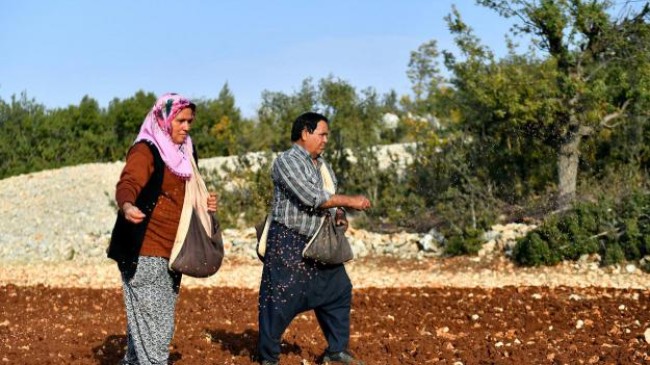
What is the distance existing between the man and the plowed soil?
0.36 meters

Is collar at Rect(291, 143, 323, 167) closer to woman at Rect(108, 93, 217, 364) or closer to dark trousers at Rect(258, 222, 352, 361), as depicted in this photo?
dark trousers at Rect(258, 222, 352, 361)

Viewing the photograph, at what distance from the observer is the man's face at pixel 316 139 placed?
18.4 feet

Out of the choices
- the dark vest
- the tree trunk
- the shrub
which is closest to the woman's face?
the dark vest

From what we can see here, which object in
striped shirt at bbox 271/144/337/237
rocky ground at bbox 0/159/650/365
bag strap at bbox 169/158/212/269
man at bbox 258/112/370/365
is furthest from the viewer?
rocky ground at bbox 0/159/650/365

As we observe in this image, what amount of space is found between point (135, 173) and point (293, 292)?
1.24 m

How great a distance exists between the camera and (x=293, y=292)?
5559 millimetres

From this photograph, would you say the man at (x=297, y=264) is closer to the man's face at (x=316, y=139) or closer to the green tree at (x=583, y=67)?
the man's face at (x=316, y=139)

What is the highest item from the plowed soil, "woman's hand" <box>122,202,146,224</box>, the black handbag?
"woman's hand" <box>122,202,146,224</box>

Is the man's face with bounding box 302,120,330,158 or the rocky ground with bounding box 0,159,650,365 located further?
the rocky ground with bounding box 0,159,650,365

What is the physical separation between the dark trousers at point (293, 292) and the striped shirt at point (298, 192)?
0.24 feet

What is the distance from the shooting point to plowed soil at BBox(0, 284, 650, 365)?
241 inches

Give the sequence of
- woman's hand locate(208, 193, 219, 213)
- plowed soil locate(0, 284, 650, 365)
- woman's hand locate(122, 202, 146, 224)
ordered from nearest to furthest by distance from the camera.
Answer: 1. woman's hand locate(122, 202, 146, 224)
2. woman's hand locate(208, 193, 219, 213)
3. plowed soil locate(0, 284, 650, 365)

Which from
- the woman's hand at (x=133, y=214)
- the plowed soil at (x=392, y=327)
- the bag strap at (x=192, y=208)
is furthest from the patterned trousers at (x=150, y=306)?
the plowed soil at (x=392, y=327)

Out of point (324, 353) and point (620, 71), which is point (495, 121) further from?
point (324, 353)
